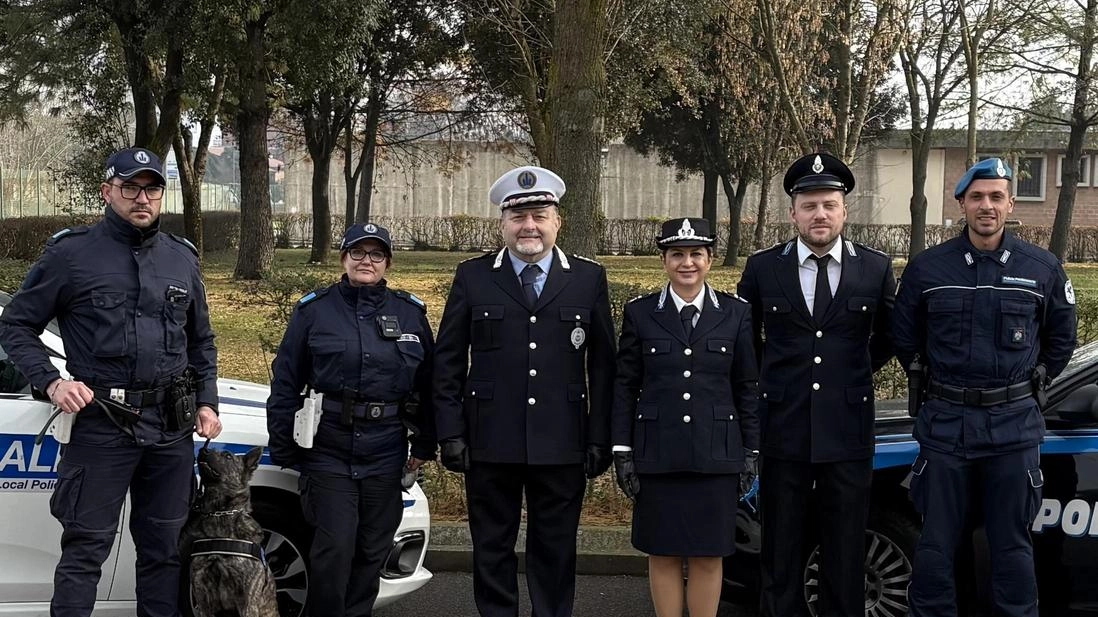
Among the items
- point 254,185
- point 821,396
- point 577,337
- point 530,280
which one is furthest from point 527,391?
point 254,185

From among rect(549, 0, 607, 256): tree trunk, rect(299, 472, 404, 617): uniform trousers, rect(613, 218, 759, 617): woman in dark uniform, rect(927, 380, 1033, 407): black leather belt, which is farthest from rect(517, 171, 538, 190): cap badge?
rect(549, 0, 607, 256): tree trunk

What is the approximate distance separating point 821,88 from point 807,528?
25648mm

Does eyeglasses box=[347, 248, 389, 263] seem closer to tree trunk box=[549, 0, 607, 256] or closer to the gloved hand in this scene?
the gloved hand

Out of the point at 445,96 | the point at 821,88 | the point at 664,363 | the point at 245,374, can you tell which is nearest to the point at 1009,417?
the point at 664,363

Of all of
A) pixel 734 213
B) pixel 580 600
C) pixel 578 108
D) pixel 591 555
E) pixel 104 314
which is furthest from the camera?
pixel 734 213

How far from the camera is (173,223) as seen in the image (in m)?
33.2

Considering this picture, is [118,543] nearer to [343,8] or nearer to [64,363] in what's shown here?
[64,363]

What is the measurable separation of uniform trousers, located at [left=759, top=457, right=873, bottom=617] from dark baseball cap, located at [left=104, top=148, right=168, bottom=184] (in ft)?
8.79

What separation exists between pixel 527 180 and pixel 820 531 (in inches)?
72.0

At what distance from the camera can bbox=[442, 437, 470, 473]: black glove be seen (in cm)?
416

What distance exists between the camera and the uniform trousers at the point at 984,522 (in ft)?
13.3

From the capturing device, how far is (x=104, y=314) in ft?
12.9

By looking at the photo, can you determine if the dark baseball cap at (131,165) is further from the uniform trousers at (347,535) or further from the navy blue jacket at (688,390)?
the navy blue jacket at (688,390)

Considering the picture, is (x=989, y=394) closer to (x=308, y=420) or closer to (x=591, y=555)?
(x=591, y=555)
